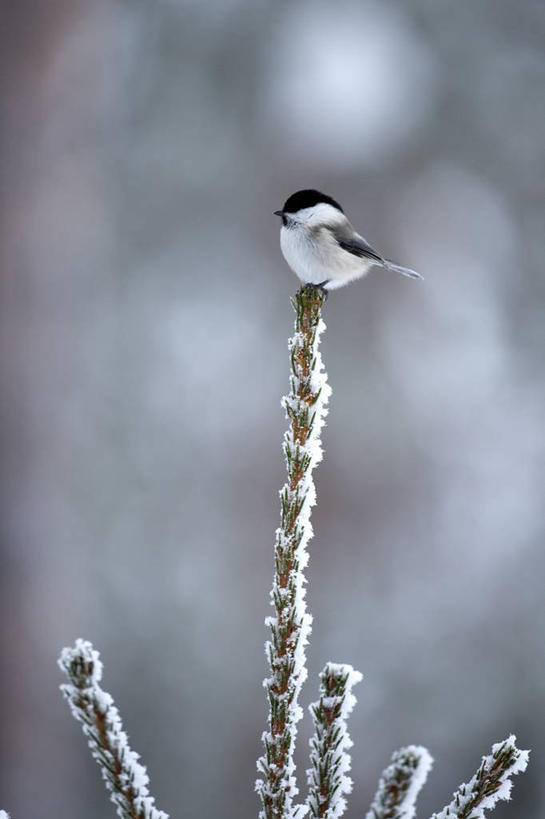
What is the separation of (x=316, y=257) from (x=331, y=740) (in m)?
1.16

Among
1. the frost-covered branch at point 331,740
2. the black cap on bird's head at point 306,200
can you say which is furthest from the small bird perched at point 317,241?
the frost-covered branch at point 331,740

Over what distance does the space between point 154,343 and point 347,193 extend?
1057mm

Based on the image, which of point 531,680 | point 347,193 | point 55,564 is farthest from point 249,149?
point 531,680

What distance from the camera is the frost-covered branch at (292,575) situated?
24.4 inches

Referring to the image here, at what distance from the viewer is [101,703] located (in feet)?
1.68

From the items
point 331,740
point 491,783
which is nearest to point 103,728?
point 331,740

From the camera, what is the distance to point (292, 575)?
26.1 inches

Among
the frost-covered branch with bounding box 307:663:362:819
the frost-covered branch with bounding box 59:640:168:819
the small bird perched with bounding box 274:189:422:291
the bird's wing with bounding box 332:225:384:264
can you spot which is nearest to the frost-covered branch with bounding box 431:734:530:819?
the frost-covered branch with bounding box 307:663:362:819

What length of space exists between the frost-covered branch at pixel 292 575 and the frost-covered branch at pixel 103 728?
0.40 ft

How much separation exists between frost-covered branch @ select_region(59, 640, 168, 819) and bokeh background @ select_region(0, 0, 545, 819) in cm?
233

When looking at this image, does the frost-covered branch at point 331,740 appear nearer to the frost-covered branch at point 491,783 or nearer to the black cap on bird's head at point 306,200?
the frost-covered branch at point 491,783

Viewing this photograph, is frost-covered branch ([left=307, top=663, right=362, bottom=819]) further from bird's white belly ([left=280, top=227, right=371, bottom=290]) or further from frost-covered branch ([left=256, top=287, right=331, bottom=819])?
bird's white belly ([left=280, top=227, right=371, bottom=290])

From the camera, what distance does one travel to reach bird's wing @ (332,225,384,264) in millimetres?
1632

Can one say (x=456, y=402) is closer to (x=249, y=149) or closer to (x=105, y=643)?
(x=249, y=149)
